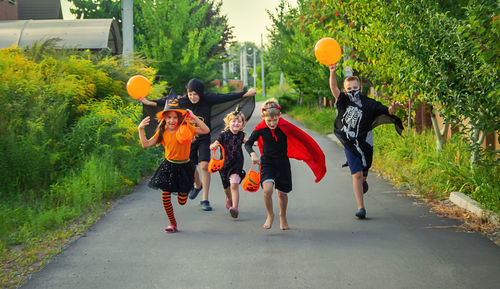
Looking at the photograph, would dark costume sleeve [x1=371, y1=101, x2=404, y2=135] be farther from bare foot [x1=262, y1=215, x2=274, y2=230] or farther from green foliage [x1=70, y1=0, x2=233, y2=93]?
green foliage [x1=70, y1=0, x2=233, y2=93]

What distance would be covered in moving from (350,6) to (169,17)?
1324 cm

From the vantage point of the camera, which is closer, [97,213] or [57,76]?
[97,213]

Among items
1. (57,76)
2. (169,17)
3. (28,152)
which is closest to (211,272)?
(28,152)

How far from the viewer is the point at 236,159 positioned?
7.70m

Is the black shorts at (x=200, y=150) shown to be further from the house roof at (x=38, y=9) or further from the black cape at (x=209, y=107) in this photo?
the house roof at (x=38, y=9)

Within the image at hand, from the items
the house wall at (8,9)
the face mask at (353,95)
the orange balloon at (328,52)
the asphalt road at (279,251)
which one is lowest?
the asphalt road at (279,251)

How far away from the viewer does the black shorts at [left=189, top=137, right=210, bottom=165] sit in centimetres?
824

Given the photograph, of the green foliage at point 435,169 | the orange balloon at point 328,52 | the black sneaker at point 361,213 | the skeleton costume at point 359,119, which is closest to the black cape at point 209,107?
the skeleton costume at point 359,119

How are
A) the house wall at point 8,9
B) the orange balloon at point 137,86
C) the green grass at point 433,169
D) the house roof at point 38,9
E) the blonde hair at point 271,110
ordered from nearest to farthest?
the orange balloon at point 137,86 < the blonde hair at point 271,110 < the green grass at point 433,169 < the house wall at point 8,9 < the house roof at point 38,9

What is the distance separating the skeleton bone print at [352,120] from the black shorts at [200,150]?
2.06 metres

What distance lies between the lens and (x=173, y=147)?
6.93 m

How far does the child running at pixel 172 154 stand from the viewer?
6.82m

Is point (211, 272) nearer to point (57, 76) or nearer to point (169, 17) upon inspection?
point (57, 76)

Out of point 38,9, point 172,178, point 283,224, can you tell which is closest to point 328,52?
point 283,224
